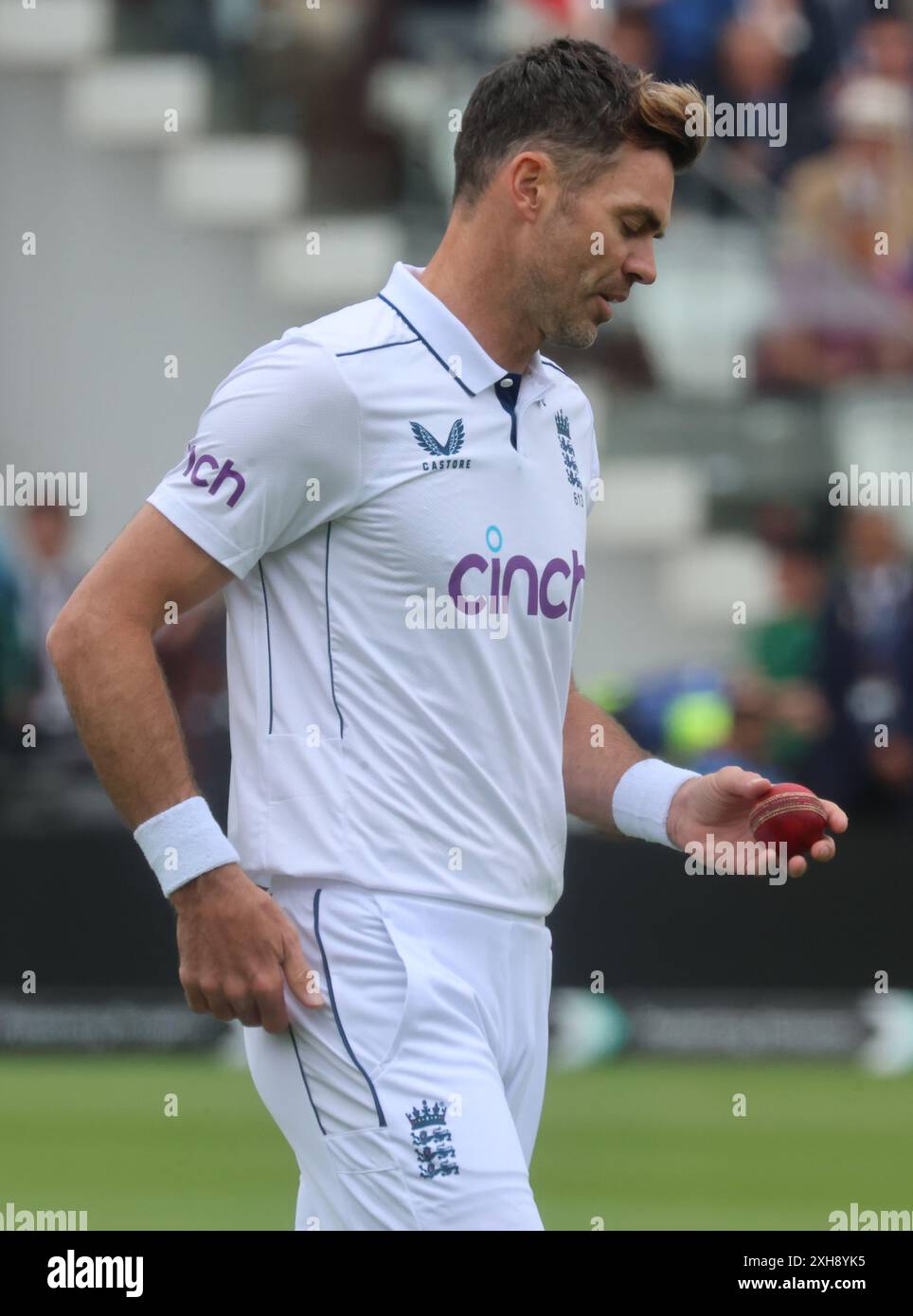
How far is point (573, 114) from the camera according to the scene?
319 cm

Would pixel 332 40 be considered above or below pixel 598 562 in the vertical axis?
above

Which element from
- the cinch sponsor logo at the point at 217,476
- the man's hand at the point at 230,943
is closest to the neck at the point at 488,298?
the cinch sponsor logo at the point at 217,476

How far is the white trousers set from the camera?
9.45ft

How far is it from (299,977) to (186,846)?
0.24m

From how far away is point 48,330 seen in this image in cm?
1160

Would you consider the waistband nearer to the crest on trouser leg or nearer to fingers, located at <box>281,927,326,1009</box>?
fingers, located at <box>281,927,326,1009</box>

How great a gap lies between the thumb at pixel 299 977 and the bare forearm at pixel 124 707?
25 centimetres

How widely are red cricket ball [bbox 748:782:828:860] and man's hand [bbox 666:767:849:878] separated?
3cm

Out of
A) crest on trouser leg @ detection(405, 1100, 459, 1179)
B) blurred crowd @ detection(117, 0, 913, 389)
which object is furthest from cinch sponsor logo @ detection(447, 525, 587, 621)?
blurred crowd @ detection(117, 0, 913, 389)

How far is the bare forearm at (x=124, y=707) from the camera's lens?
2.89 meters

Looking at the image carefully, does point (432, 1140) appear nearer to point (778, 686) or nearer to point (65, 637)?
point (65, 637)

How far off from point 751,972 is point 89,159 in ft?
21.0

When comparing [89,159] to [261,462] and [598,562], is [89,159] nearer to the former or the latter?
[598,562]
